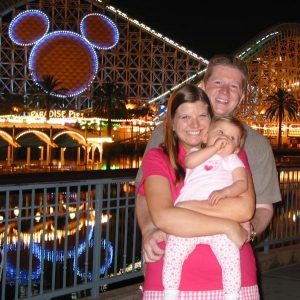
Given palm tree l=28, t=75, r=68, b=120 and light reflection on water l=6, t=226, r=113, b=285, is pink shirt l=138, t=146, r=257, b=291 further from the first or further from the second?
palm tree l=28, t=75, r=68, b=120

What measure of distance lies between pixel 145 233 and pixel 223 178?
42cm

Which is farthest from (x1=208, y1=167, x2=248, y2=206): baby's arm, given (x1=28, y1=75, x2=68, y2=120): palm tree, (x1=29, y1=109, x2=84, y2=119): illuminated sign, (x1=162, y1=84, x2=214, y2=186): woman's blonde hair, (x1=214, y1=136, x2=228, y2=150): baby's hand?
(x1=29, y1=109, x2=84, y2=119): illuminated sign

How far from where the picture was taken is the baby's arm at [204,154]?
2.47 m

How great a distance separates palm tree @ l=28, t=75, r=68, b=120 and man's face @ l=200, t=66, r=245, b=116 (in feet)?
123

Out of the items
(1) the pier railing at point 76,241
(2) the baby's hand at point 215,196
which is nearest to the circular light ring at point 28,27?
(1) the pier railing at point 76,241

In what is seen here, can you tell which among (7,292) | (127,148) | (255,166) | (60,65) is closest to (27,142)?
(127,148)

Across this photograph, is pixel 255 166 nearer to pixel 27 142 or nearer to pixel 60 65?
pixel 27 142

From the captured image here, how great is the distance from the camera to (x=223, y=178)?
2.49 m

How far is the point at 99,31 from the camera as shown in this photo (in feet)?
139

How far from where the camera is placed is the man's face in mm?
3066

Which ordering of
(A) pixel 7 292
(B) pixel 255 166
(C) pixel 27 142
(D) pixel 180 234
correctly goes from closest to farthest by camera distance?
(D) pixel 180 234 < (B) pixel 255 166 < (A) pixel 7 292 < (C) pixel 27 142

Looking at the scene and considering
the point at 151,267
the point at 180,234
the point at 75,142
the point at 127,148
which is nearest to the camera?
A: the point at 180,234

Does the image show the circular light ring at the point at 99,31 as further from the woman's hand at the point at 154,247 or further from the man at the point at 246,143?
the woman's hand at the point at 154,247

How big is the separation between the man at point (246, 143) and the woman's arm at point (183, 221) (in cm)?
28
